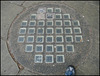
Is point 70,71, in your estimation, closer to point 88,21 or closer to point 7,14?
point 88,21

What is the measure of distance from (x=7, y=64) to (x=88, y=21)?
381 cm

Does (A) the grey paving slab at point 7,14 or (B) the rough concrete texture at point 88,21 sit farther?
(A) the grey paving slab at point 7,14

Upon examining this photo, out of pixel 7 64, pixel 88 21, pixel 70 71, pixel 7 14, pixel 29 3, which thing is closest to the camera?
pixel 70 71

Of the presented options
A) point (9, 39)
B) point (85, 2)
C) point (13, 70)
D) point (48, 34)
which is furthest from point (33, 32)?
point (85, 2)

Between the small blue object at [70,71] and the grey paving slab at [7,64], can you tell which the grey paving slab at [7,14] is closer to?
the grey paving slab at [7,64]

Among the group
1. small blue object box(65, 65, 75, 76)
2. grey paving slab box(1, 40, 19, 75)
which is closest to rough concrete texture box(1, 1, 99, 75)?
grey paving slab box(1, 40, 19, 75)

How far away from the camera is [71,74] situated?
3.84m

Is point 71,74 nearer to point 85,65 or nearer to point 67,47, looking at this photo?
point 85,65

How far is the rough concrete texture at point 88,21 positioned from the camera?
Result: 4.05 m

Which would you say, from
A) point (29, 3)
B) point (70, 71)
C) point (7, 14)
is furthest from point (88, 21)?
point (7, 14)

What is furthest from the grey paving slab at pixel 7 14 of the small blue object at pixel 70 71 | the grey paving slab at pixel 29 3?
the small blue object at pixel 70 71

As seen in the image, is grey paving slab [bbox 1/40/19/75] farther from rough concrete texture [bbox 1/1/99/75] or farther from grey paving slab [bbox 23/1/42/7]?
grey paving slab [bbox 23/1/42/7]

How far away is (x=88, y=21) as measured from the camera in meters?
5.22

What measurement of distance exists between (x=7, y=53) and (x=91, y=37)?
3372mm
